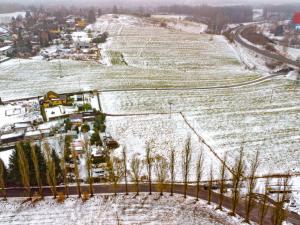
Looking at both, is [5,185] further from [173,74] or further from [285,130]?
[173,74]

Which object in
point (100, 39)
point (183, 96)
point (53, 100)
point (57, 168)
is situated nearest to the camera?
point (57, 168)

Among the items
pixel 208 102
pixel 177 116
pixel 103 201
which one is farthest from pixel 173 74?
pixel 103 201

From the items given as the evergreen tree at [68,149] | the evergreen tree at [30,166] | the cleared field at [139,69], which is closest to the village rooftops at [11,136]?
the evergreen tree at [68,149]

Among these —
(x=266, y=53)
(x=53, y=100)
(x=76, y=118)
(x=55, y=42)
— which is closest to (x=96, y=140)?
(x=76, y=118)

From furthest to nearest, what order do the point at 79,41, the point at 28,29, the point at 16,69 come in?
1. the point at 28,29
2. the point at 79,41
3. the point at 16,69

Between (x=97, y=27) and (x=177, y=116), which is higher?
(x=97, y=27)

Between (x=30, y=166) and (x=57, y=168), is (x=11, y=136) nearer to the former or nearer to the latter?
(x=30, y=166)
